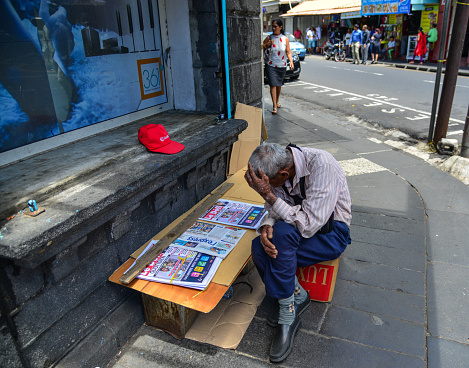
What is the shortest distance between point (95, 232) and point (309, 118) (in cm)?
673

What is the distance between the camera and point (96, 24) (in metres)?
3.04

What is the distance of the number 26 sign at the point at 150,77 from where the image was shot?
3566mm

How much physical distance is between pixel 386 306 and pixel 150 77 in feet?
9.38

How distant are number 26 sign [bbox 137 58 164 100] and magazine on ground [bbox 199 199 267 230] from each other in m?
1.36

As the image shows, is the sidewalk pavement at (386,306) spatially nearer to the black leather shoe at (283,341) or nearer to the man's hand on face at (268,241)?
the black leather shoe at (283,341)

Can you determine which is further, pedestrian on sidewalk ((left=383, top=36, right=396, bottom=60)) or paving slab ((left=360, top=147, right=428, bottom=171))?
pedestrian on sidewalk ((left=383, top=36, right=396, bottom=60))

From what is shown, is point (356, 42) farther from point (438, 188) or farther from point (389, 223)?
point (389, 223)

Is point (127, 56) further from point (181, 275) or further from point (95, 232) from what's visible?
point (181, 275)

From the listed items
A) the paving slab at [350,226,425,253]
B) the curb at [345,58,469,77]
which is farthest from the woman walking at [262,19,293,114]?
the curb at [345,58,469,77]

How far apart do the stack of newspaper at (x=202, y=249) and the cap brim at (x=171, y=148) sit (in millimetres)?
560

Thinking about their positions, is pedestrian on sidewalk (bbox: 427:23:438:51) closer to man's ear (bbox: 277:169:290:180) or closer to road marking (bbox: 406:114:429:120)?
road marking (bbox: 406:114:429:120)

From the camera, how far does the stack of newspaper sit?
7.38 feet

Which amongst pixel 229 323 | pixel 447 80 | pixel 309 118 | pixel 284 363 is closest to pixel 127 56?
pixel 229 323

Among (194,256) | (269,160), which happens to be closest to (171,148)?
(194,256)
